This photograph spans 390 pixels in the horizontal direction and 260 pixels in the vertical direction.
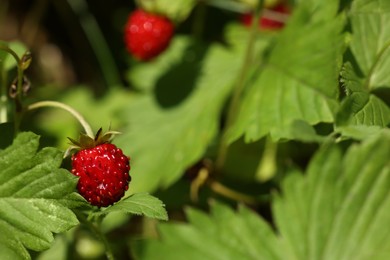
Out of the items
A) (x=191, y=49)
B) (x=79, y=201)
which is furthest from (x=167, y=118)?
(x=79, y=201)

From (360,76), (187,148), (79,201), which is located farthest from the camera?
(187,148)

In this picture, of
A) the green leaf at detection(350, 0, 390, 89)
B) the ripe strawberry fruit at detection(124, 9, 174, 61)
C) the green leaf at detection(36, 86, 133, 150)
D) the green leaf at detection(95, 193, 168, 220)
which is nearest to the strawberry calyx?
the green leaf at detection(95, 193, 168, 220)

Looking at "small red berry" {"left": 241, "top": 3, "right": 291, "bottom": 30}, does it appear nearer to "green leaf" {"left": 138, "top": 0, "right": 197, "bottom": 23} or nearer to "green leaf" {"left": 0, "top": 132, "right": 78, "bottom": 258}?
"green leaf" {"left": 138, "top": 0, "right": 197, "bottom": 23}

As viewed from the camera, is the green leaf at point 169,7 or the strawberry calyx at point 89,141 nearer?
the strawberry calyx at point 89,141

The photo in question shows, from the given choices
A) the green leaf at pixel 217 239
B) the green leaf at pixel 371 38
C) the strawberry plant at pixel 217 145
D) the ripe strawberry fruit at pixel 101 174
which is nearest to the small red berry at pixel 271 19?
the strawberry plant at pixel 217 145

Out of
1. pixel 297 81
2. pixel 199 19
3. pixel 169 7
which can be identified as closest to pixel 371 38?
pixel 297 81

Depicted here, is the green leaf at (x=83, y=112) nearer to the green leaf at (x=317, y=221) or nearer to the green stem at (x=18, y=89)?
the green leaf at (x=317, y=221)

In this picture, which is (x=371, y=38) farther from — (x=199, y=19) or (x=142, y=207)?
(x=199, y=19)

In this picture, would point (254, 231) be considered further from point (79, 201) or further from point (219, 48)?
point (219, 48)
